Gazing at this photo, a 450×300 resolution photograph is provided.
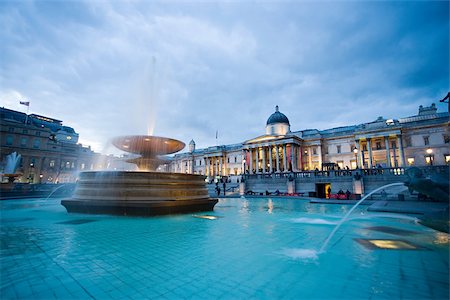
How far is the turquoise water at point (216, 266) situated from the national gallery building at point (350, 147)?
2734 centimetres

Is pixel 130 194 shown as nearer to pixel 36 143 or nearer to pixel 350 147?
pixel 350 147

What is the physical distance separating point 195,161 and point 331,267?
76.7 metres

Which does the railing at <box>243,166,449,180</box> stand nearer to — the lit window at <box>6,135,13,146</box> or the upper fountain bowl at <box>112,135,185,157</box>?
the upper fountain bowl at <box>112,135,185,157</box>

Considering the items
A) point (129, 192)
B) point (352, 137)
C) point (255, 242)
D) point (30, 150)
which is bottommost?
point (255, 242)

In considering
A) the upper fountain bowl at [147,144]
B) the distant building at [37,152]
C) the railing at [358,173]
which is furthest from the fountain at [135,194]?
the distant building at [37,152]

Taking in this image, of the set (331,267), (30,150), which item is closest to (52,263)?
(331,267)

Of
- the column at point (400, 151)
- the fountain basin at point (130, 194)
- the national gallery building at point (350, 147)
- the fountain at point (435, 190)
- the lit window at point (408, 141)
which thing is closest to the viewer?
→ the fountain at point (435, 190)

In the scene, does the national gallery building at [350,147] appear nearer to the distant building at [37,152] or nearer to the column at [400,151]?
the column at [400,151]

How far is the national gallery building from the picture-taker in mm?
40219

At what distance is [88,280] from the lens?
10.7 ft

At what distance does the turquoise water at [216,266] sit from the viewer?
116 inches

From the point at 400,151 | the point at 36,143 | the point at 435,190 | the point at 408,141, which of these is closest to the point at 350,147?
the point at 400,151

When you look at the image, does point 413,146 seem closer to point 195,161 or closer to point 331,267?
point 331,267

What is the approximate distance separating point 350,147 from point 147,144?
49.4m
